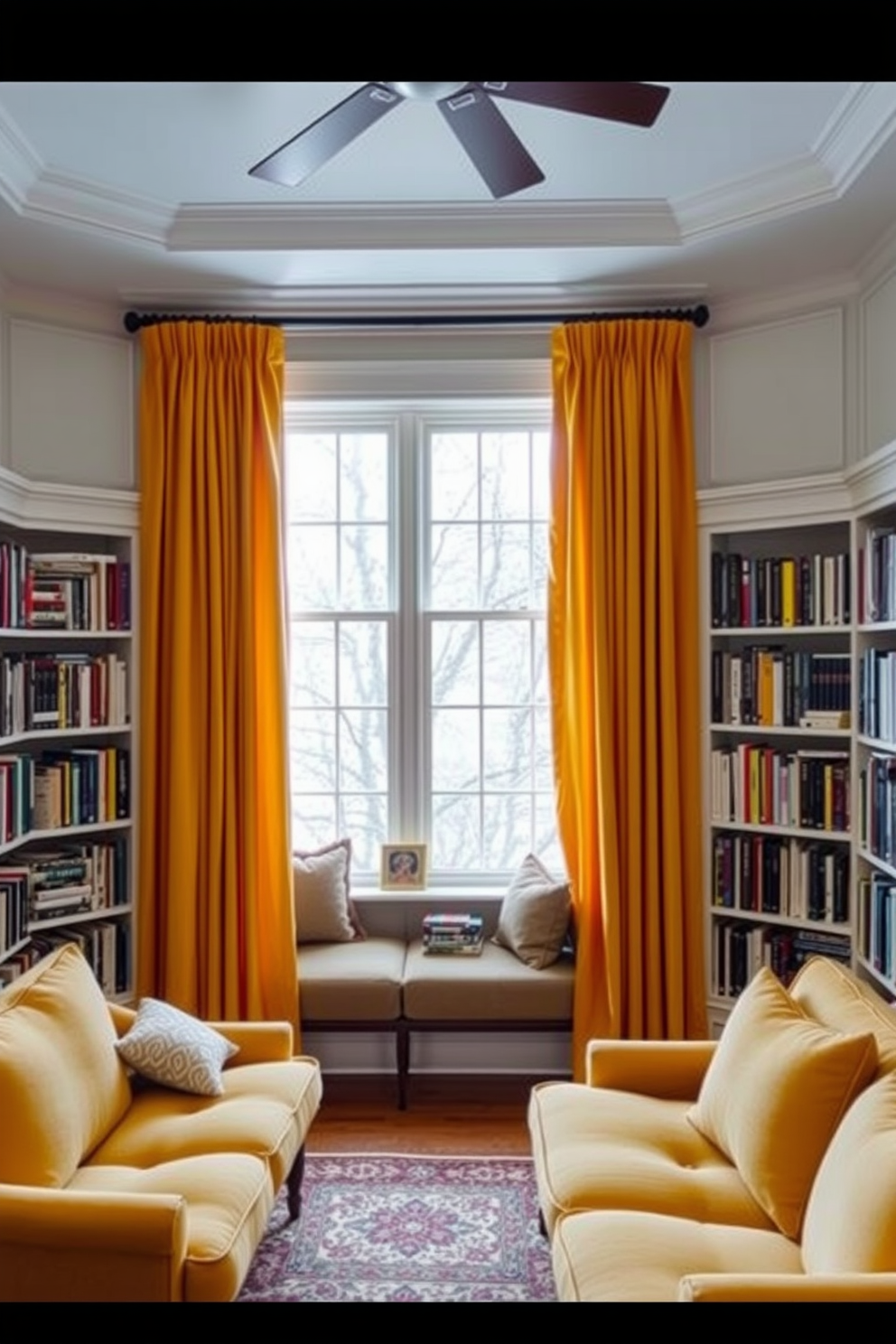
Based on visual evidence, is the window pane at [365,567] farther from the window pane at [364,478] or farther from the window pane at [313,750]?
the window pane at [313,750]

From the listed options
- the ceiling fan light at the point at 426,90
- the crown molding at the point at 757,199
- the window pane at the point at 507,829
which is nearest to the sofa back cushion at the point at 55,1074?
the window pane at the point at 507,829

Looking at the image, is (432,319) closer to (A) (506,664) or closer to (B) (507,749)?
(A) (506,664)

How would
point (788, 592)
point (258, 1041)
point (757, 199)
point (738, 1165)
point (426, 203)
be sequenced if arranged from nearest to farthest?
point (738, 1165) → point (258, 1041) → point (757, 199) → point (426, 203) → point (788, 592)

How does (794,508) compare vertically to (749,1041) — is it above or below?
above

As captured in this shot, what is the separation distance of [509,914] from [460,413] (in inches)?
79.6

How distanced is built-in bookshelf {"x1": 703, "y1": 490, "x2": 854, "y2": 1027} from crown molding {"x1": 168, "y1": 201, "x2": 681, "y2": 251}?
40.6 inches

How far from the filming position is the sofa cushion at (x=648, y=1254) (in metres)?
1.72

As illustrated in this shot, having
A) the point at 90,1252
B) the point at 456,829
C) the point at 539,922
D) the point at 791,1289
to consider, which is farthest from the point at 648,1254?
the point at 456,829

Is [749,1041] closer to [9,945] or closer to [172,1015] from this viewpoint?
[172,1015]

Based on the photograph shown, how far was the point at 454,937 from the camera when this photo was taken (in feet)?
12.0

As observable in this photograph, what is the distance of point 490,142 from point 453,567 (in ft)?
6.30
